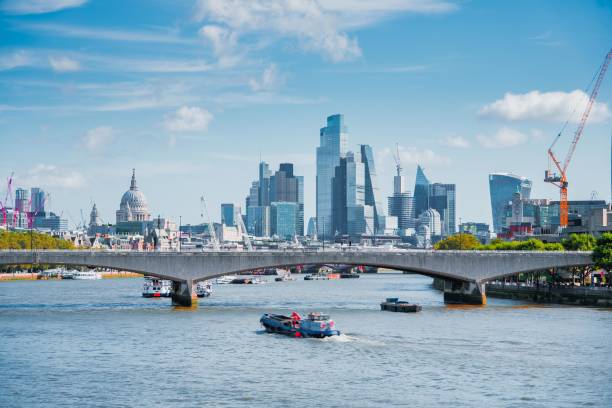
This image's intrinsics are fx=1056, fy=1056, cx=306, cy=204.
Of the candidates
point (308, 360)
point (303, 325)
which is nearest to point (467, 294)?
point (303, 325)

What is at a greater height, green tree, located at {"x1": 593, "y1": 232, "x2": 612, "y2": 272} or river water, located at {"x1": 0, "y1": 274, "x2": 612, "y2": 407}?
green tree, located at {"x1": 593, "y1": 232, "x2": 612, "y2": 272}

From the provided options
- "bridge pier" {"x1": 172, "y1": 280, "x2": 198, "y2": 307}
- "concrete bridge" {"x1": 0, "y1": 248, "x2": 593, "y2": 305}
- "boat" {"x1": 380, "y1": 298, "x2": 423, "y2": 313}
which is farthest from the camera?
"bridge pier" {"x1": 172, "y1": 280, "x2": 198, "y2": 307}

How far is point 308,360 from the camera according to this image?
71750 mm

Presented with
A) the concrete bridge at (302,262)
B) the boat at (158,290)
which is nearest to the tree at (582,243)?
the concrete bridge at (302,262)

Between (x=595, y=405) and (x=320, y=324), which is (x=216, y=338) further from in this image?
(x=595, y=405)

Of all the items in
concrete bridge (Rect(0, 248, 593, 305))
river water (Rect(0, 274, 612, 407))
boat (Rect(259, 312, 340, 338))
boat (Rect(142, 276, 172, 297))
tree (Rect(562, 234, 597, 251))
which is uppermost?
tree (Rect(562, 234, 597, 251))

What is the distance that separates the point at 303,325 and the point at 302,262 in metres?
32.9

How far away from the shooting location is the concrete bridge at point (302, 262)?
381ft

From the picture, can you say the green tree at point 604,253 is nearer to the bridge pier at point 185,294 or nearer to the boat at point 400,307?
the boat at point 400,307

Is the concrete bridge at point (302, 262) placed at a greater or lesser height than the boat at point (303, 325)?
greater

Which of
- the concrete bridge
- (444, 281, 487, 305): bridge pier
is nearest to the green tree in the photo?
the concrete bridge

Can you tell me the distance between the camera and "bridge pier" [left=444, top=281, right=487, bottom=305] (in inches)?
4946

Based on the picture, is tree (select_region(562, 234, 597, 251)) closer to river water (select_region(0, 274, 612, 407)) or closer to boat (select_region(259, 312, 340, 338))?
river water (select_region(0, 274, 612, 407))

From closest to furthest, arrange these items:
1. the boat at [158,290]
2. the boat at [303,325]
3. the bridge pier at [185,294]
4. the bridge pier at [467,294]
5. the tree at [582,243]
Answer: the boat at [303,325] < the bridge pier at [185,294] < the bridge pier at [467,294] < the tree at [582,243] < the boat at [158,290]
